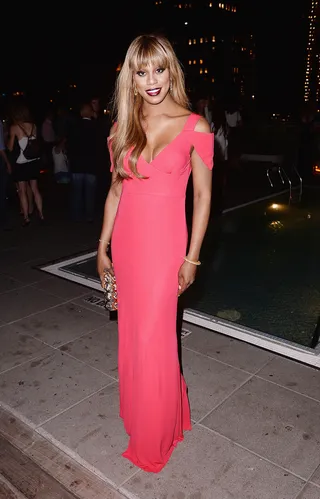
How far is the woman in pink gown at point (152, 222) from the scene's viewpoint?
208cm

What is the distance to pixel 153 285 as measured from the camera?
2262mm

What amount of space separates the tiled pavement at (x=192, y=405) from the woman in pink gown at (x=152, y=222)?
20cm

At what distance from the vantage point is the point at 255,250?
6.59m

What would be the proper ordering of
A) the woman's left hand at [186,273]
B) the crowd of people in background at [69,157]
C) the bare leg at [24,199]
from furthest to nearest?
the bare leg at [24,199] < the crowd of people in background at [69,157] < the woman's left hand at [186,273]

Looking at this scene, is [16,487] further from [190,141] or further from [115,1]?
[115,1]

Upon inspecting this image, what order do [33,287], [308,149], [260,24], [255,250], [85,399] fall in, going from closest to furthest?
[85,399], [33,287], [255,250], [308,149], [260,24]

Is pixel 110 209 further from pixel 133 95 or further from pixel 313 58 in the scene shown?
pixel 313 58

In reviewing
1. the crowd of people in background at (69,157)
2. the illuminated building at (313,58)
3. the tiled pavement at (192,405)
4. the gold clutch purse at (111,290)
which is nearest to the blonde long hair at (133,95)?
the gold clutch purse at (111,290)

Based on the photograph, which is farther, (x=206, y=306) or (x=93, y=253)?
(x=93, y=253)

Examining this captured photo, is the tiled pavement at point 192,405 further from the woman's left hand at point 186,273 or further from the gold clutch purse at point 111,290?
the woman's left hand at point 186,273

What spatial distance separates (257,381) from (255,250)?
350cm

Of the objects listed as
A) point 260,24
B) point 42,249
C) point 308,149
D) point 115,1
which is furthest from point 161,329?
point 260,24

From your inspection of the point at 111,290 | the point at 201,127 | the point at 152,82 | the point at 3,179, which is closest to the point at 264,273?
the point at 111,290

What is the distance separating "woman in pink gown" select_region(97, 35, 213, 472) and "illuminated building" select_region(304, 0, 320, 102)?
4380 cm
